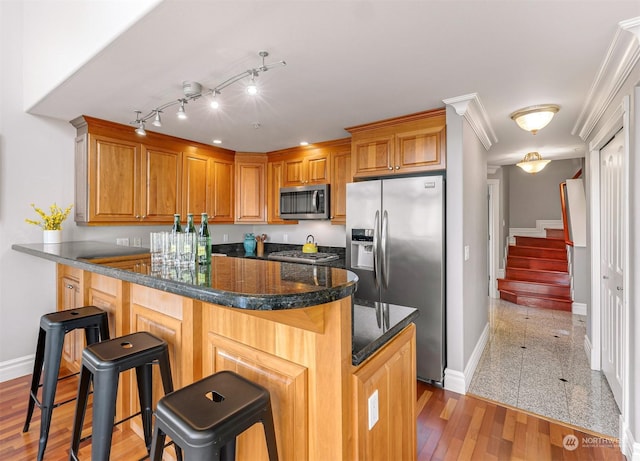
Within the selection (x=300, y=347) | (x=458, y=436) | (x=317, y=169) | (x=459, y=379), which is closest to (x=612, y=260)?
(x=459, y=379)

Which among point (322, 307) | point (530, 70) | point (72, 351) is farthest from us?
point (72, 351)

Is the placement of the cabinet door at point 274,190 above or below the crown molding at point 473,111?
below

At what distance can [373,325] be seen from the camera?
1395mm

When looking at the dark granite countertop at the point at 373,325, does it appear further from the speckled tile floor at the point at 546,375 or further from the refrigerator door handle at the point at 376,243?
the speckled tile floor at the point at 546,375

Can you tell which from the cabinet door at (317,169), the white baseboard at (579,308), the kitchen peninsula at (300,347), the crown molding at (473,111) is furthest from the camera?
the white baseboard at (579,308)

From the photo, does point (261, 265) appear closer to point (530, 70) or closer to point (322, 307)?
point (322, 307)

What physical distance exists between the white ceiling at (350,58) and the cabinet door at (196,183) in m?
0.82

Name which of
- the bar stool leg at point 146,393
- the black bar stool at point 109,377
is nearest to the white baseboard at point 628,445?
the black bar stool at point 109,377

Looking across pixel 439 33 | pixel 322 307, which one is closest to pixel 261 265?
pixel 322 307

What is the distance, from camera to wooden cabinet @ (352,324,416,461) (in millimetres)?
1128

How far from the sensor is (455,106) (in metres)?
2.51

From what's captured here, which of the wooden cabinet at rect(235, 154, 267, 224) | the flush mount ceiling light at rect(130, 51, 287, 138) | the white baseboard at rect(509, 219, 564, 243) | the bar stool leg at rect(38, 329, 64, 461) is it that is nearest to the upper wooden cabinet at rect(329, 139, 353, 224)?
the wooden cabinet at rect(235, 154, 267, 224)

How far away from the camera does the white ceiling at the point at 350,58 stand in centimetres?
147

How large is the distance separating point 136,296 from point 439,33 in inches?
87.8
